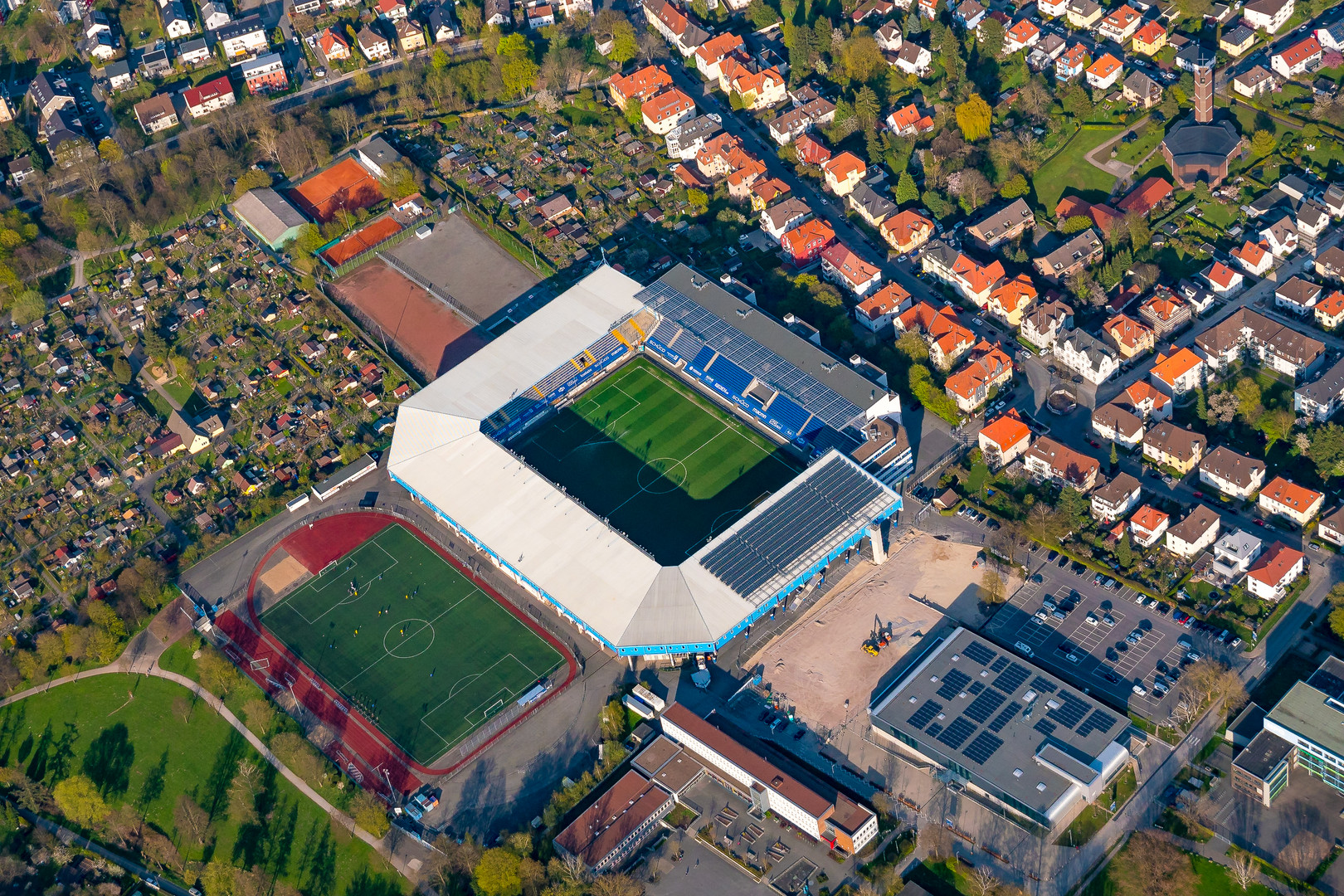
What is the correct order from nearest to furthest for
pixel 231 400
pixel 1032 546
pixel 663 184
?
pixel 1032 546
pixel 231 400
pixel 663 184

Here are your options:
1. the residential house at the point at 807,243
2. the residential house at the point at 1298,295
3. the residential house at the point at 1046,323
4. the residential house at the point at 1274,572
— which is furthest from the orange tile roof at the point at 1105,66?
the residential house at the point at 1274,572

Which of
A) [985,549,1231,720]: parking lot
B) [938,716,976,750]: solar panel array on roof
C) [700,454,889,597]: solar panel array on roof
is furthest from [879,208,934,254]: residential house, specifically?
[938,716,976,750]: solar panel array on roof

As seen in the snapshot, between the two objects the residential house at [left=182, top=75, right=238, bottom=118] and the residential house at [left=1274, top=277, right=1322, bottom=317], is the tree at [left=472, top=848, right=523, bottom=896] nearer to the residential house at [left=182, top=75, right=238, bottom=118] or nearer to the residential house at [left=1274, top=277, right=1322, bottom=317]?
the residential house at [left=1274, top=277, right=1322, bottom=317]

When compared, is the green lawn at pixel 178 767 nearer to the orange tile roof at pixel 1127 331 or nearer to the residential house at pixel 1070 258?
the orange tile roof at pixel 1127 331

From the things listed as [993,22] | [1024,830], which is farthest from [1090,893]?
[993,22]

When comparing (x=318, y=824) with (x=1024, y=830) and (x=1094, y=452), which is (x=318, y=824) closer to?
(x=1024, y=830)

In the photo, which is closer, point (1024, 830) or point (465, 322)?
point (1024, 830)
